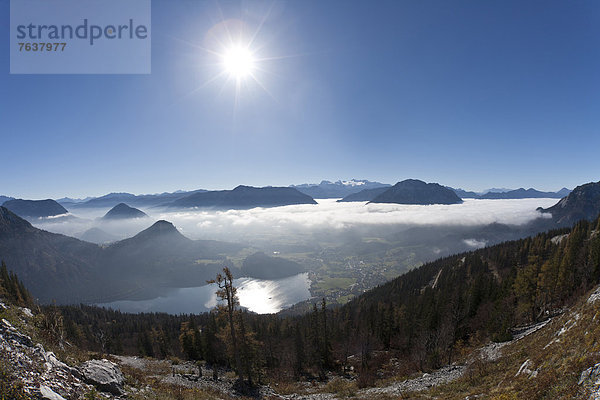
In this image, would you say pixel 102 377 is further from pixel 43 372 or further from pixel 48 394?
pixel 48 394

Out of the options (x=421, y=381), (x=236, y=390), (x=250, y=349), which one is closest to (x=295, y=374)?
(x=250, y=349)

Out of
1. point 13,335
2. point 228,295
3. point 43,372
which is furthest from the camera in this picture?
point 228,295

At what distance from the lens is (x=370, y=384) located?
30.7 m

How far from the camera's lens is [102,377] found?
13.5 metres

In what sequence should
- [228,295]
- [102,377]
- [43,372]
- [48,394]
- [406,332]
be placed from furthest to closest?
[406,332] → [228,295] → [102,377] → [43,372] → [48,394]

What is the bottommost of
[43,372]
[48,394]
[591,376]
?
[591,376]

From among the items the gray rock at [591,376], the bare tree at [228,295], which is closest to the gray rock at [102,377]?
the bare tree at [228,295]

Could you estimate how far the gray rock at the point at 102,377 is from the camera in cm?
1294

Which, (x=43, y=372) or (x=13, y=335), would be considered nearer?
(x=43, y=372)

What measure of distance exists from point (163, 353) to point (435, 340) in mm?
73331

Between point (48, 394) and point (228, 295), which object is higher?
point (48, 394)

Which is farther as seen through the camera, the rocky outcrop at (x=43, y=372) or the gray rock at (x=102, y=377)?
the gray rock at (x=102, y=377)

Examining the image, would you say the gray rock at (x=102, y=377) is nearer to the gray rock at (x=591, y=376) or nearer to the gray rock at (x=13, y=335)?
the gray rock at (x=13, y=335)

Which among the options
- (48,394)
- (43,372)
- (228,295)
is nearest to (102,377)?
(43,372)
